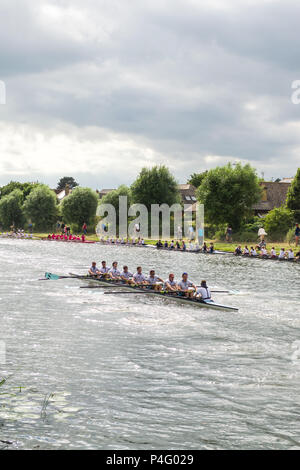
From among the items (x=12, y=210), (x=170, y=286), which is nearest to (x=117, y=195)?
(x=12, y=210)

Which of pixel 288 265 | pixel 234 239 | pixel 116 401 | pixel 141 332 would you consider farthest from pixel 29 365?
pixel 234 239

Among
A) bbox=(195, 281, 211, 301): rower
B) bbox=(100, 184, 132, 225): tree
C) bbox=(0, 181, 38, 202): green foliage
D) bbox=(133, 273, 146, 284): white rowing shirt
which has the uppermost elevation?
bbox=(0, 181, 38, 202): green foliage

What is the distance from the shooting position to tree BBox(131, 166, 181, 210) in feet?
283

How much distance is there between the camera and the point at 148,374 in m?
15.0

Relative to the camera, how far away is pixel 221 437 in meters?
11.3

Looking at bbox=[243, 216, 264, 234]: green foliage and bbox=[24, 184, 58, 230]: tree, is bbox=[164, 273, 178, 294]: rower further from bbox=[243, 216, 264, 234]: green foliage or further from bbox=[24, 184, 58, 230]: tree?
bbox=[24, 184, 58, 230]: tree

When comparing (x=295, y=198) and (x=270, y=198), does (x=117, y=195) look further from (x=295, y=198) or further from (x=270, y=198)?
(x=295, y=198)

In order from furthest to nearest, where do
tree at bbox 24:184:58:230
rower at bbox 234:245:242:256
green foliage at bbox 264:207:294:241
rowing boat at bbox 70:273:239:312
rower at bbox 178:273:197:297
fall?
tree at bbox 24:184:58:230
green foliage at bbox 264:207:294:241
rower at bbox 234:245:242:256
rower at bbox 178:273:197:297
rowing boat at bbox 70:273:239:312

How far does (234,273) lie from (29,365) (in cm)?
2643

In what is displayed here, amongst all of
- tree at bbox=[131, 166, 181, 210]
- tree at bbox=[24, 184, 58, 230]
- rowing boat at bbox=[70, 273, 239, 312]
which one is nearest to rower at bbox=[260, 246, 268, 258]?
rowing boat at bbox=[70, 273, 239, 312]

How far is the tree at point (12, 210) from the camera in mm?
125938

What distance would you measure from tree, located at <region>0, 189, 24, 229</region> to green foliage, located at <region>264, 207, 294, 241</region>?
79571mm

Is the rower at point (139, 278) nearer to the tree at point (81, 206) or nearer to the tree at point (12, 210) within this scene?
the tree at point (81, 206)
